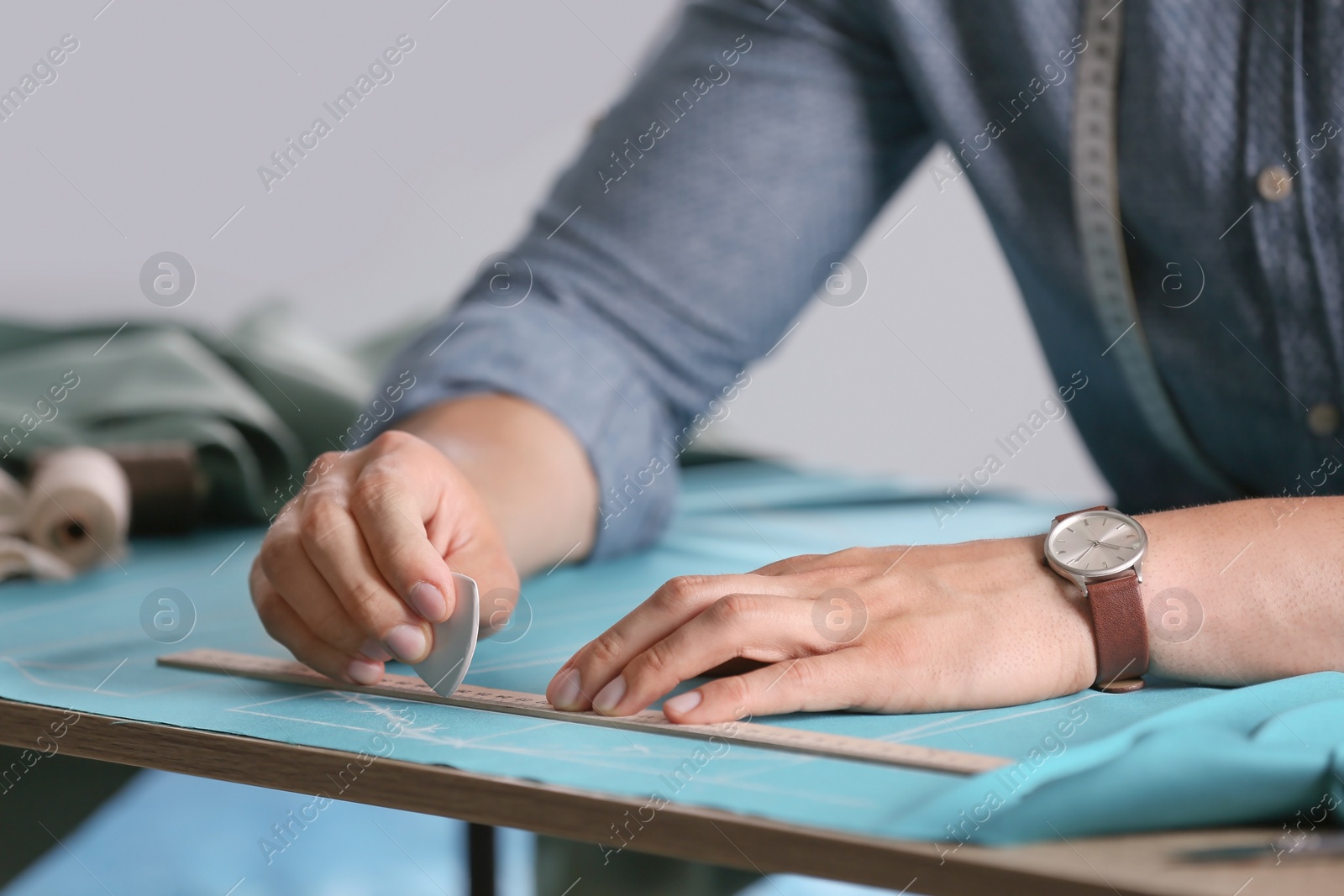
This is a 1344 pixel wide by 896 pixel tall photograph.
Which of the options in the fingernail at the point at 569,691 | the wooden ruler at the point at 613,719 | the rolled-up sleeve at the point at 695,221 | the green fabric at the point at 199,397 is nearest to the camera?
the wooden ruler at the point at 613,719

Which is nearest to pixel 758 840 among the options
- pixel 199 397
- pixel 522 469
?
pixel 522 469

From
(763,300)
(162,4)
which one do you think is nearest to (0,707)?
(763,300)

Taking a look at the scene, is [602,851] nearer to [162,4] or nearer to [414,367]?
[414,367]

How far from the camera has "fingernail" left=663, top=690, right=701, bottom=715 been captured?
60 centimetres

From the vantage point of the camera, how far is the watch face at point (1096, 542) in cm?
65

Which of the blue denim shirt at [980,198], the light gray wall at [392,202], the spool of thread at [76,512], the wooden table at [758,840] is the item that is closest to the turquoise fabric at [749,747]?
the wooden table at [758,840]

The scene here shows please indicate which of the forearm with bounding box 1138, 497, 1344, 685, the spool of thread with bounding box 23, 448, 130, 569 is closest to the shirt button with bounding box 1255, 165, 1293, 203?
the forearm with bounding box 1138, 497, 1344, 685

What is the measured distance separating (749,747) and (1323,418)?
61 centimetres

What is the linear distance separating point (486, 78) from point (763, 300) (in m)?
1.38

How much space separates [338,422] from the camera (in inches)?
61.8

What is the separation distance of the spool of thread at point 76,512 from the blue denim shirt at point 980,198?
0.37 m

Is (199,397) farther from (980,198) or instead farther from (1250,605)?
(1250,605)

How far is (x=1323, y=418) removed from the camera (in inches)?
35.2

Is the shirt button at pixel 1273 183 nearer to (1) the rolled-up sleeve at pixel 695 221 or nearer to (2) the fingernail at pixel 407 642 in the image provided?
(1) the rolled-up sleeve at pixel 695 221
